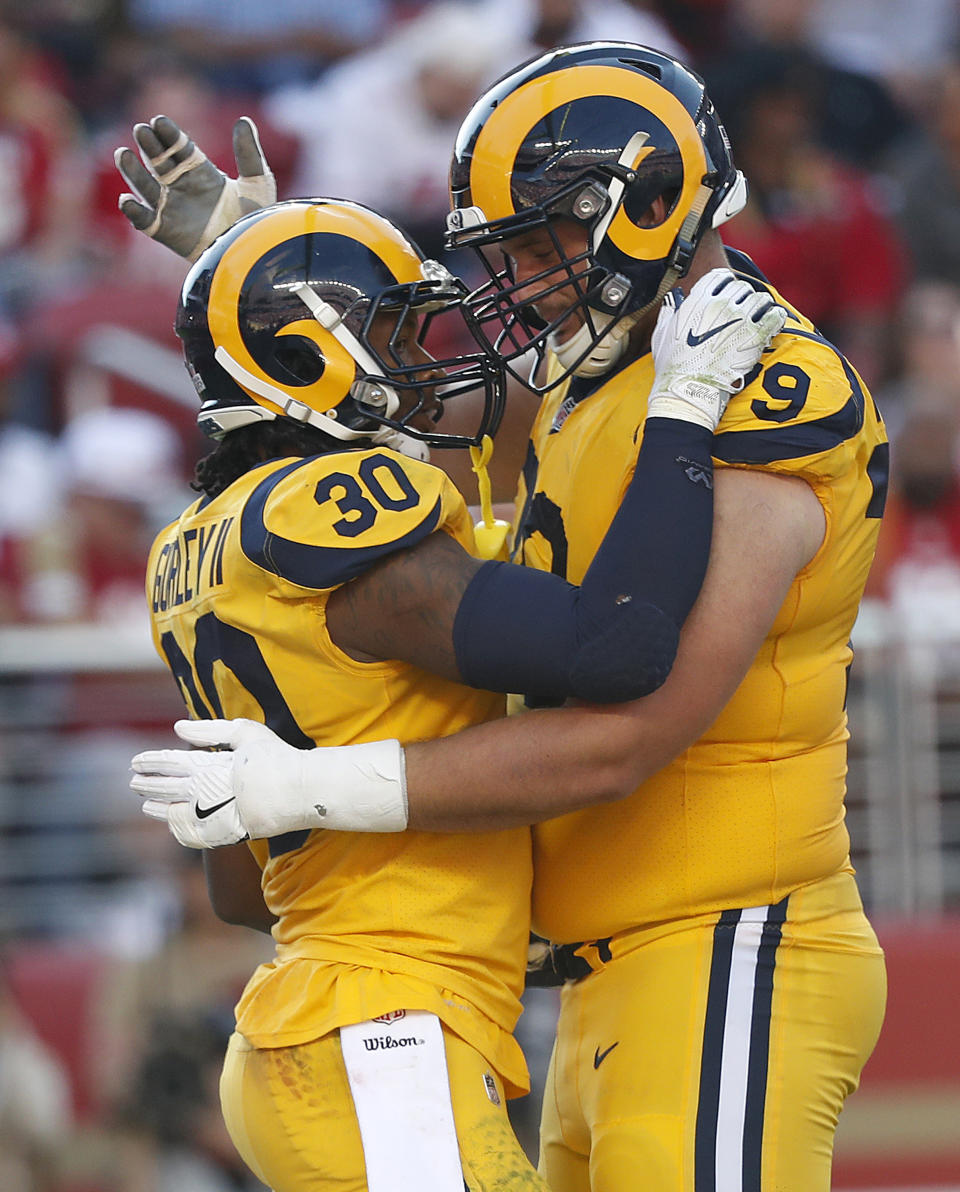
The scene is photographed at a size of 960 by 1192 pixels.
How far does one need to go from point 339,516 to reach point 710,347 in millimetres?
580

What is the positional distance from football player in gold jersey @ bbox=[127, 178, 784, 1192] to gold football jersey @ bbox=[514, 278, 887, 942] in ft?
0.33

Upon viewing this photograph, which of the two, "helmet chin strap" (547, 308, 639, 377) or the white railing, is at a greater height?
"helmet chin strap" (547, 308, 639, 377)

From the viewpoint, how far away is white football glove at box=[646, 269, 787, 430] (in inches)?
99.0

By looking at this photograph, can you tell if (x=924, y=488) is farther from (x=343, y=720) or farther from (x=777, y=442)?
(x=343, y=720)

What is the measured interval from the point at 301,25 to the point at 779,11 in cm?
263

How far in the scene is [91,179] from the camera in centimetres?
845

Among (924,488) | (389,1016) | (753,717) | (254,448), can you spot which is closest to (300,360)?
(254,448)

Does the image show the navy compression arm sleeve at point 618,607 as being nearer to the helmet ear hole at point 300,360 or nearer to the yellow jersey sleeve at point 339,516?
the yellow jersey sleeve at point 339,516

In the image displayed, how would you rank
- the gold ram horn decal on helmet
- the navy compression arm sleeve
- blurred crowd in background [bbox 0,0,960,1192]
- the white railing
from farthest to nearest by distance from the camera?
the white railing → blurred crowd in background [bbox 0,0,960,1192] → the gold ram horn decal on helmet → the navy compression arm sleeve

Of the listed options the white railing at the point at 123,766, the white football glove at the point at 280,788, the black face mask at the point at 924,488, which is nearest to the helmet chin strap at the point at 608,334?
the white football glove at the point at 280,788

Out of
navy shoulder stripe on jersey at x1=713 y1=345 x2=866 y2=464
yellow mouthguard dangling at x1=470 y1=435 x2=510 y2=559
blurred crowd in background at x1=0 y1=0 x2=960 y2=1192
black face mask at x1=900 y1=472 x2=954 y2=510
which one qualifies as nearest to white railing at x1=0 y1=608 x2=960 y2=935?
blurred crowd in background at x1=0 y1=0 x2=960 y2=1192

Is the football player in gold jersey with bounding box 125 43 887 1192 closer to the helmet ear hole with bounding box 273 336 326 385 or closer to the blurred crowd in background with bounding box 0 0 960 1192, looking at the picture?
the helmet ear hole with bounding box 273 336 326 385

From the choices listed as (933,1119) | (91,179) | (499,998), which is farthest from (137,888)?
(91,179)

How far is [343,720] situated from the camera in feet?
8.58
